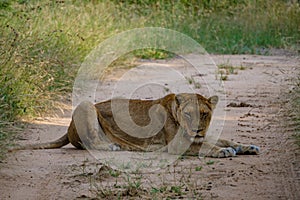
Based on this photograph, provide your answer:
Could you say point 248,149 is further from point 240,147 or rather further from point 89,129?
point 89,129

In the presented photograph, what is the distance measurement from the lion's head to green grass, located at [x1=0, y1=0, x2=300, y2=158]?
1799mm

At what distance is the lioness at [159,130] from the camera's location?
6848mm

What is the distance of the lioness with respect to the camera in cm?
685

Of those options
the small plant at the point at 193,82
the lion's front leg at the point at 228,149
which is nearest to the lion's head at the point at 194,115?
the lion's front leg at the point at 228,149

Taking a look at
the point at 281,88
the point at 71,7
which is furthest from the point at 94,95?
the point at 71,7

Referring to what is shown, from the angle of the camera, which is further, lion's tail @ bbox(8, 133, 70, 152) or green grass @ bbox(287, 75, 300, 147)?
lion's tail @ bbox(8, 133, 70, 152)

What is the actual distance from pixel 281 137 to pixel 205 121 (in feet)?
3.21

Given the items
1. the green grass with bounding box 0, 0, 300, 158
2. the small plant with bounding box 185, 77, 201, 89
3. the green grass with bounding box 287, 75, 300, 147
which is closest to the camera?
the green grass with bounding box 287, 75, 300, 147

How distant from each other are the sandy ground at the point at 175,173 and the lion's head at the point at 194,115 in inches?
10.5

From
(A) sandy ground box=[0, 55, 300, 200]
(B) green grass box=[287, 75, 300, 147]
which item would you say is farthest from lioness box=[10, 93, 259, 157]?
(B) green grass box=[287, 75, 300, 147]

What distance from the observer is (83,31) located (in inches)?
505

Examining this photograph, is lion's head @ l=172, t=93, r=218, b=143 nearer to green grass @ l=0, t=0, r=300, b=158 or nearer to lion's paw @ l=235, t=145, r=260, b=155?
lion's paw @ l=235, t=145, r=260, b=155

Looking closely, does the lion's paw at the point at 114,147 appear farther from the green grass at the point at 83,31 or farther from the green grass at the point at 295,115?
the green grass at the point at 295,115

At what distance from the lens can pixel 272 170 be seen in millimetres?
6035
